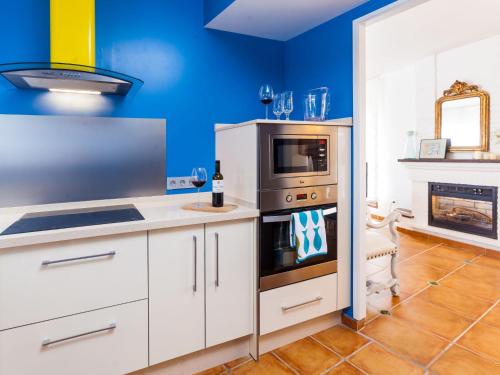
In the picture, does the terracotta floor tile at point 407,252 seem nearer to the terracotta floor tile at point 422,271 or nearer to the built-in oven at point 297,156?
the terracotta floor tile at point 422,271

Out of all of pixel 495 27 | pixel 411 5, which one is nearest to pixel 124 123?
pixel 411 5

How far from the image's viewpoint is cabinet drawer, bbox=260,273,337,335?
202 centimetres

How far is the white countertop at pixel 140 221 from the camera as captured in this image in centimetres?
144

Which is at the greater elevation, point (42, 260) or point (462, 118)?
point (462, 118)

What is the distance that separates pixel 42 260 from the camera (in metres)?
1.47

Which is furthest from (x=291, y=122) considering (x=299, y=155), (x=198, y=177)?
(x=198, y=177)

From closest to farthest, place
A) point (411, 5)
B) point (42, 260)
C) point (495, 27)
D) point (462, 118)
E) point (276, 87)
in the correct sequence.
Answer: point (42, 260), point (411, 5), point (276, 87), point (495, 27), point (462, 118)

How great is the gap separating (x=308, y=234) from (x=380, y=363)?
2.78 feet

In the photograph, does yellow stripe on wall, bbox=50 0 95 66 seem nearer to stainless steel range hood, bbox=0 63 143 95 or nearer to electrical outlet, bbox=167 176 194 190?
stainless steel range hood, bbox=0 63 143 95

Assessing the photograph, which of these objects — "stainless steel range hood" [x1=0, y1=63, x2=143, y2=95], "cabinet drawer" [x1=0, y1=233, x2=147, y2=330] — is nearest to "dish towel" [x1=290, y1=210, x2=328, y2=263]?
"cabinet drawer" [x1=0, y1=233, x2=147, y2=330]

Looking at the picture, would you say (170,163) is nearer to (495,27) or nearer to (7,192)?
(7,192)

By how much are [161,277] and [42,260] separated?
0.54 m

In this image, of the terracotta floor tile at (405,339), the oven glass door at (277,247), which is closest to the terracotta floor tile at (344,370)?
the terracotta floor tile at (405,339)

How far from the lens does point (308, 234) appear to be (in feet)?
6.76
